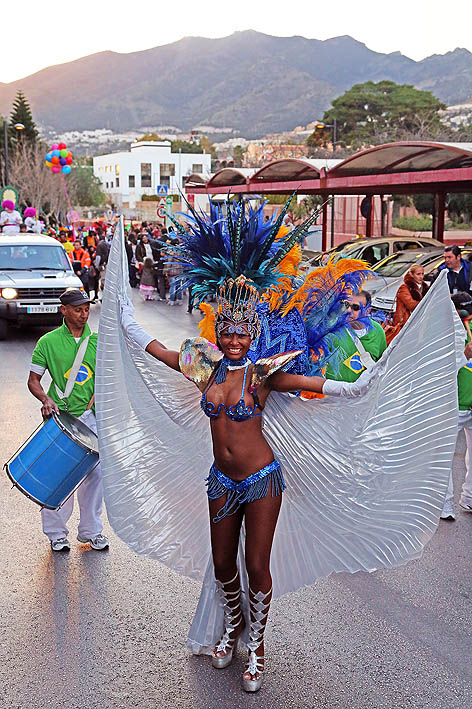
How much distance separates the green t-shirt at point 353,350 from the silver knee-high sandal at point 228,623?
1217 mm

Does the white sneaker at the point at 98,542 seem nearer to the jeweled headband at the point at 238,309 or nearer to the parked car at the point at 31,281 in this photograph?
the jeweled headband at the point at 238,309

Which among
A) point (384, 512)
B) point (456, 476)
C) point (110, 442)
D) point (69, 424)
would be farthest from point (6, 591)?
point (456, 476)

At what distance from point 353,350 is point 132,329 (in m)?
1.53

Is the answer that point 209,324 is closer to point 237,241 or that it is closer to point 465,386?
point 237,241

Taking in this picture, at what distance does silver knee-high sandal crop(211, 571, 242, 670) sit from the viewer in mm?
3965

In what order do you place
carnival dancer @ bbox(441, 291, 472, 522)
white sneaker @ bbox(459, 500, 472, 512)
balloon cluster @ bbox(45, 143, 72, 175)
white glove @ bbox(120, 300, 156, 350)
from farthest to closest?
balloon cluster @ bbox(45, 143, 72, 175), white sneaker @ bbox(459, 500, 472, 512), carnival dancer @ bbox(441, 291, 472, 522), white glove @ bbox(120, 300, 156, 350)

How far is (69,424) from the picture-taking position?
5148mm

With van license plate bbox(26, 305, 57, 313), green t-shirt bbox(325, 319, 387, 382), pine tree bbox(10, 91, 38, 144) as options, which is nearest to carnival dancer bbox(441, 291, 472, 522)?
green t-shirt bbox(325, 319, 387, 382)

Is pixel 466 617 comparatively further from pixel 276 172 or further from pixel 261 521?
pixel 276 172

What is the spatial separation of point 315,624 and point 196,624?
31.3 inches

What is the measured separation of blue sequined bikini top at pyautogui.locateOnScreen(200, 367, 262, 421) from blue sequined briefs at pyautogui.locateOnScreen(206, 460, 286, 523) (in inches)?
10.9

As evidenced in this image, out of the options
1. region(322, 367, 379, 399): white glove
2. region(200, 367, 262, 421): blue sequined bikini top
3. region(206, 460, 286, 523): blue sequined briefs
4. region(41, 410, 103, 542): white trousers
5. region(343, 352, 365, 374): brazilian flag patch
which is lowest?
region(41, 410, 103, 542): white trousers

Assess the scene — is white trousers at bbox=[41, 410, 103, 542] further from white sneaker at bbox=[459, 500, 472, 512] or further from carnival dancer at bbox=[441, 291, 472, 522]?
white sneaker at bbox=[459, 500, 472, 512]

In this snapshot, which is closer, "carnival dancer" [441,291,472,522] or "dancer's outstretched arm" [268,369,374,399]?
"dancer's outstretched arm" [268,369,374,399]
